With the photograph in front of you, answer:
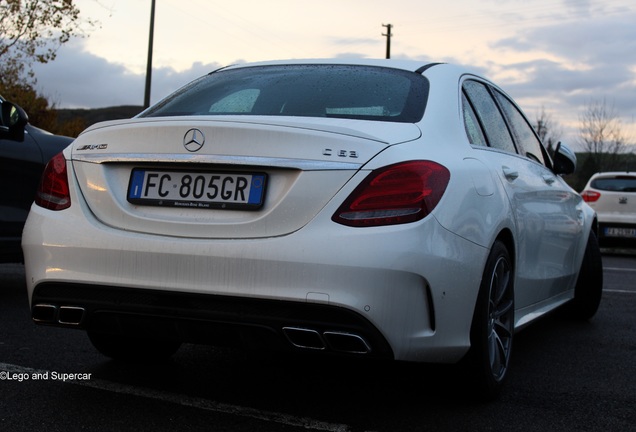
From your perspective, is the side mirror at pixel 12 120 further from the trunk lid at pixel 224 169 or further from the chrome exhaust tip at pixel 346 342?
the chrome exhaust tip at pixel 346 342

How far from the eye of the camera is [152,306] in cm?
312

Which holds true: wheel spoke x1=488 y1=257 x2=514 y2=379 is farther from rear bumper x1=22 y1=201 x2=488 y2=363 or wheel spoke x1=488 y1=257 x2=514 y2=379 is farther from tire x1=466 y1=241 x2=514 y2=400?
rear bumper x1=22 y1=201 x2=488 y2=363

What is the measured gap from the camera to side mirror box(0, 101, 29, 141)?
5762mm

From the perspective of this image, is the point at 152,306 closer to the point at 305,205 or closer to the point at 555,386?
the point at 305,205

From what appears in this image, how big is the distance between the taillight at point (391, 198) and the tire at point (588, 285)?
3298 millimetres

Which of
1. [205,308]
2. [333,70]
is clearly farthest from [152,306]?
[333,70]

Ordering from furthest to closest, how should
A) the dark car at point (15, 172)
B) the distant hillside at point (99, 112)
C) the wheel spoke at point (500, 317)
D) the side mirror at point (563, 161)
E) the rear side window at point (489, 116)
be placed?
the distant hillside at point (99, 112) < the dark car at point (15, 172) < the side mirror at point (563, 161) < the rear side window at point (489, 116) < the wheel spoke at point (500, 317)

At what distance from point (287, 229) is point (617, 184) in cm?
1352

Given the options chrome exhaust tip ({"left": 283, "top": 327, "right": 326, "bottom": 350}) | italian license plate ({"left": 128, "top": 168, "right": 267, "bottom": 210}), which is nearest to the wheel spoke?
chrome exhaust tip ({"left": 283, "top": 327, "right": 326, "bottom": 350})

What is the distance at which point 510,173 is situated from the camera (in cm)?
408

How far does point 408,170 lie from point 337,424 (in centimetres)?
102

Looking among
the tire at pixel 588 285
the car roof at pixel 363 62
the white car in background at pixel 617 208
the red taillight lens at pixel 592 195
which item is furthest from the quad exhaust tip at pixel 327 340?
the red taillight lens at pixel 592 195

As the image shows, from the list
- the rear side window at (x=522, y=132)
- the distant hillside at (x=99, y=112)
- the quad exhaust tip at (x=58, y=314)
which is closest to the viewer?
the quad exhaust tip at (x=58, y=314)

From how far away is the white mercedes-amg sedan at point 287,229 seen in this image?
2.94 meters
